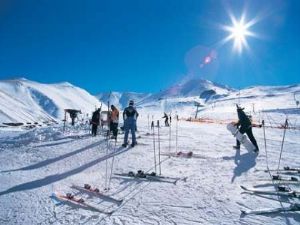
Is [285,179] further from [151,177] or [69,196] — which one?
[69,196]

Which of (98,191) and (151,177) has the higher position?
(151,177)

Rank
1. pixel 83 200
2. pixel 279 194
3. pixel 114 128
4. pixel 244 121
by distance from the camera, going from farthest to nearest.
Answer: pixel 114 128 < pixel 244 121 < pixel 279 194 < pixel 83 200

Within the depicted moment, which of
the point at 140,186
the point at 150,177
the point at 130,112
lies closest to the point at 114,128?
the point at 130,112

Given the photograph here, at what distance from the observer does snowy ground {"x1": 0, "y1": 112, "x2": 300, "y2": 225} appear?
7.09 metres

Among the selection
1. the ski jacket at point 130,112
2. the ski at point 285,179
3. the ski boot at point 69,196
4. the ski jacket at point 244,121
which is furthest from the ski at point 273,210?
the ski jacket at point 130,112

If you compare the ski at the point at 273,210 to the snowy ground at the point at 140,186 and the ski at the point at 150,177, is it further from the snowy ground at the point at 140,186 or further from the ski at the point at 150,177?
the ski at the point at 150,177

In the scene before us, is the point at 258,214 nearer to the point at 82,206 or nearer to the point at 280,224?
the point at 280,224

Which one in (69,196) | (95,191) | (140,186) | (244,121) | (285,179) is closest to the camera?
(69,196)

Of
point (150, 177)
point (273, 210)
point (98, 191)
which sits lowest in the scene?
point (273, 210)

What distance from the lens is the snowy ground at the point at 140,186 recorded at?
709 centimetres

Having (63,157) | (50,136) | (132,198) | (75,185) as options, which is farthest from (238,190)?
(50,136)

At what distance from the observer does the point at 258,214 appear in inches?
282

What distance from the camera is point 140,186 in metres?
9.33

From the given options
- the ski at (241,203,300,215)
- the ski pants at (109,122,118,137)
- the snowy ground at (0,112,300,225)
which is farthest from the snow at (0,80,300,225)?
the ski pants at (109,122,118,137)
